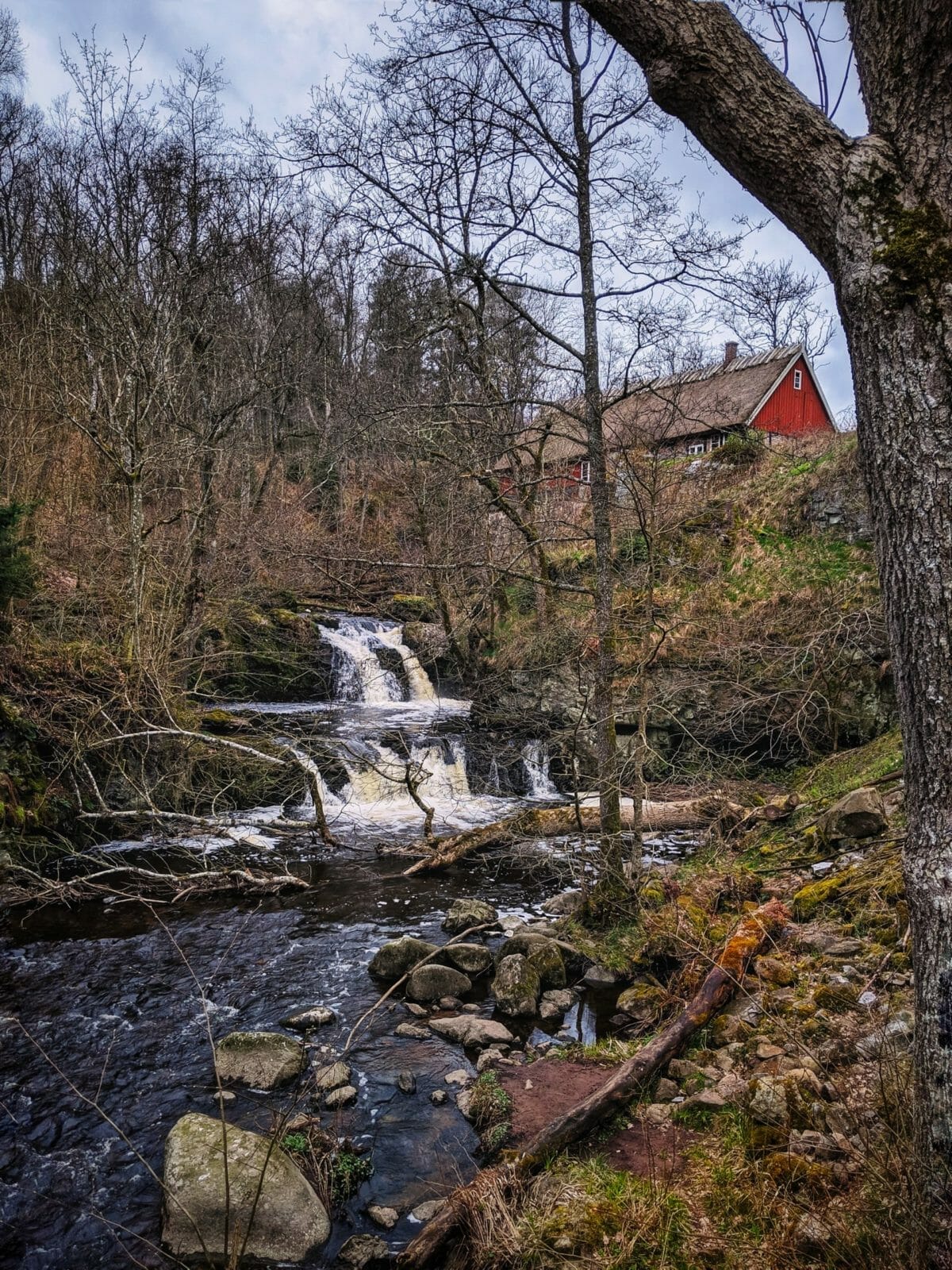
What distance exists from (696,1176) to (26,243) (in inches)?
979

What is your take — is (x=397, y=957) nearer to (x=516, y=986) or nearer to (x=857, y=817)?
(x=516, y=986)

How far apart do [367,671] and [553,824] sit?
7.87 meters

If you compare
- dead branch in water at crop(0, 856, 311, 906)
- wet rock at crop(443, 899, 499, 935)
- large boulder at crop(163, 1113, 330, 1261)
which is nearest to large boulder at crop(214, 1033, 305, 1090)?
large boulder at crop(163, 1113, 330, 1261)

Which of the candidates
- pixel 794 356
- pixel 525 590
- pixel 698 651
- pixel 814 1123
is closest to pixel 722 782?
pixel 698 651

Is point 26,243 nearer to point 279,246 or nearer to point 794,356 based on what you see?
point 279,246

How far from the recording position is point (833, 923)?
18.6ft

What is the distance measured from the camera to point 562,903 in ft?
27.6

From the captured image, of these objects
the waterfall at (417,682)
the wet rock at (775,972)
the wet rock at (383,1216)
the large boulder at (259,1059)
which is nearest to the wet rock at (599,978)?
the wet rock at (775,972)

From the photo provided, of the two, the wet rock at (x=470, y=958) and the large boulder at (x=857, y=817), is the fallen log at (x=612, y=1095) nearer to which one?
the large boulder at (x=857, y=817)

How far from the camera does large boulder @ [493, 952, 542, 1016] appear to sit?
6.27 metres

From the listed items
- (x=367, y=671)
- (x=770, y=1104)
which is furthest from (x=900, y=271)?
(x=367, y=671)

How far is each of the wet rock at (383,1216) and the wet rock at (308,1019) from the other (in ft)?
6.56

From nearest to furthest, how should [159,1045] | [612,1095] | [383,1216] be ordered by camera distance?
[383,1216] < [612,1095] < [159,1045]

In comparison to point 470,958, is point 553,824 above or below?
above
